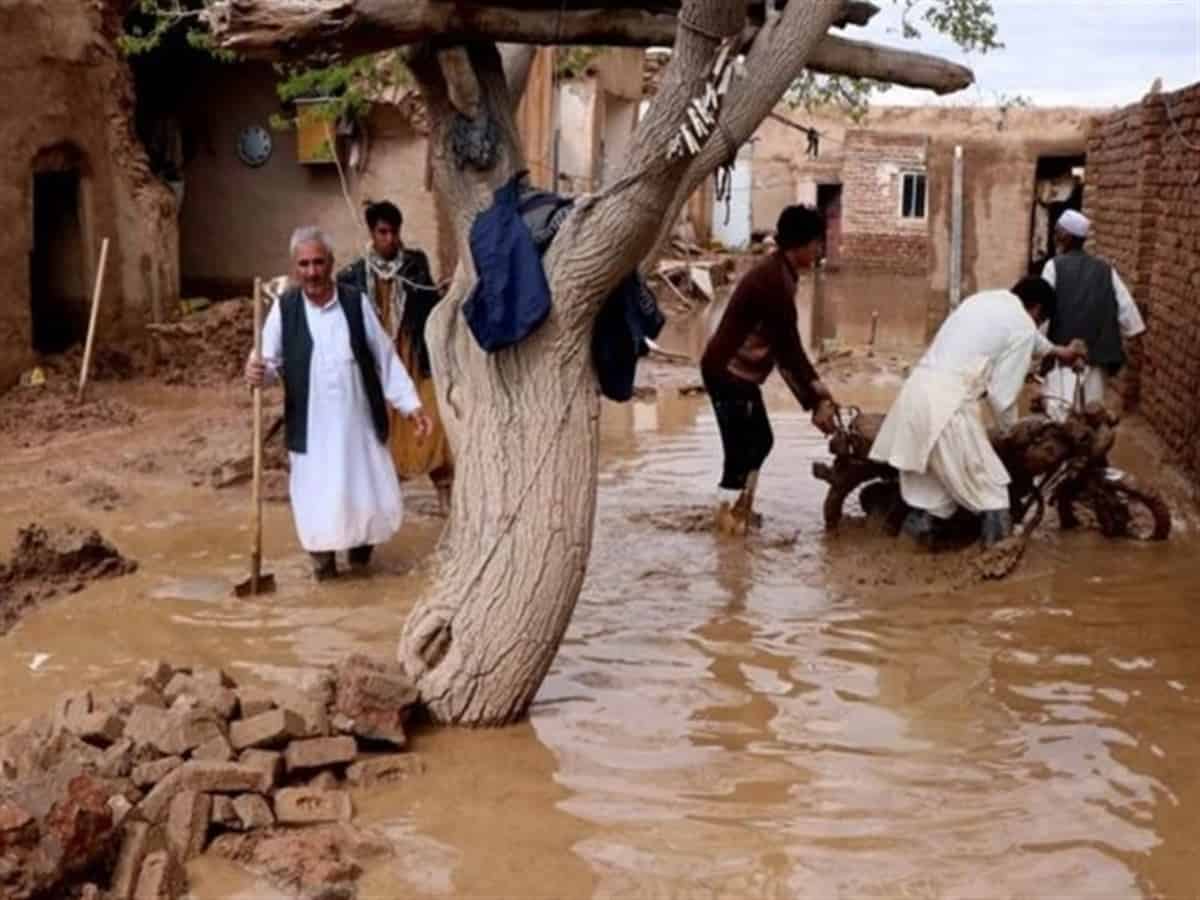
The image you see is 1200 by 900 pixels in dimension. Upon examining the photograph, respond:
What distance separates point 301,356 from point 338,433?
1.29ft

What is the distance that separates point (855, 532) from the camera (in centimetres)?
837

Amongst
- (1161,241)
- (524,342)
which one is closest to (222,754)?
(524,342)

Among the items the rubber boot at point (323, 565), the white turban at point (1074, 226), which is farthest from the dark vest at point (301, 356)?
the white turban at point (1074, 226)

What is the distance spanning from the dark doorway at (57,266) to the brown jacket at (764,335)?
7556 mm

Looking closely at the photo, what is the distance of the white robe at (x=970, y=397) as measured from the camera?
24.5ft

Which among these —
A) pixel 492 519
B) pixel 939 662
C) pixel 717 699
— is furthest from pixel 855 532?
pixel 492 519

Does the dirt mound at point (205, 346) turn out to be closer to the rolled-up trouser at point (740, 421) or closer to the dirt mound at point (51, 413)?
the dirt mound at point (51, 413)

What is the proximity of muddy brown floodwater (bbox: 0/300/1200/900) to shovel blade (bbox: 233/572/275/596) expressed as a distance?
87mm

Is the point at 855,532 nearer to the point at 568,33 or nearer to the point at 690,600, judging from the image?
the point at 690,600

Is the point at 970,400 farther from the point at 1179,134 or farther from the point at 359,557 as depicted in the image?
the point at 1179,134

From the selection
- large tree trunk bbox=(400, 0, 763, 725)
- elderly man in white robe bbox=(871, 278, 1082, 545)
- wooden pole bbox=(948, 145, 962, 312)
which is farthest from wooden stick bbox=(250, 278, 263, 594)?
wooden pole bbox=(948, 145, 962, 312)

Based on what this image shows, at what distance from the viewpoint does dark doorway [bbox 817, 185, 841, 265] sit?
37.8 metres

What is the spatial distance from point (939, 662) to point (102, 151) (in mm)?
9787

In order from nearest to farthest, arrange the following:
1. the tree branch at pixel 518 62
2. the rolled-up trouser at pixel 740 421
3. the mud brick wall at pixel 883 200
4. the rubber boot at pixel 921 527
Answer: the tree branch at pixel 518 62
the rubber boot at pixel 921 527
the rolled-up trouser at pixel 740 421
the mud brick wall at pixel 883 200
